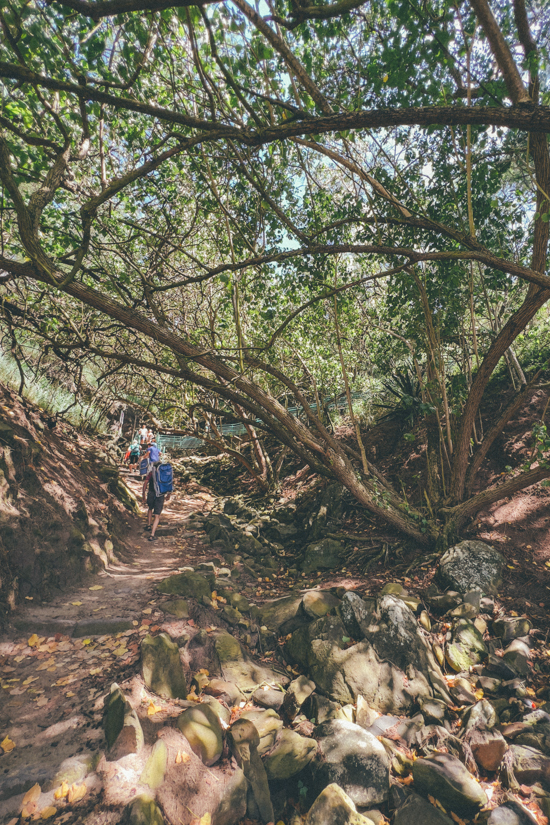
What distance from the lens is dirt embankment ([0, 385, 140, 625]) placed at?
12.4ft

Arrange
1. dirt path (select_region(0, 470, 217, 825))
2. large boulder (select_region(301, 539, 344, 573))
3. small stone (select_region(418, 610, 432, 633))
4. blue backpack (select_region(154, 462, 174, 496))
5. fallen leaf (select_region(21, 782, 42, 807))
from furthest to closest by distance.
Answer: blue backpack (select_region(154, 462, 174, 496)), large boulder (select_region(301, 539, 344, 573)), small stone (select_region(418, 610, 432, 633)), dirt path (select_region(0, 470, 217, 825)), fallen leaf (select_region(21, 782, 42, 807))

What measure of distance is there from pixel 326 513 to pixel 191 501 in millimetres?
4673

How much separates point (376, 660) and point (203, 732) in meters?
1.80

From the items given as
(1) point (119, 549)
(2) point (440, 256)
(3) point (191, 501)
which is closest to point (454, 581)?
(2) point (440, 256)

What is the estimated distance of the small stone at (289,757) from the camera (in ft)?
9.01

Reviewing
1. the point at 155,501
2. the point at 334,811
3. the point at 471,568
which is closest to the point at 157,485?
the point at 155,501

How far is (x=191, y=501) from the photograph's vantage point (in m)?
10.4

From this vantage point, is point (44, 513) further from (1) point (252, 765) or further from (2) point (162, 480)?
(1) point (252, 765)

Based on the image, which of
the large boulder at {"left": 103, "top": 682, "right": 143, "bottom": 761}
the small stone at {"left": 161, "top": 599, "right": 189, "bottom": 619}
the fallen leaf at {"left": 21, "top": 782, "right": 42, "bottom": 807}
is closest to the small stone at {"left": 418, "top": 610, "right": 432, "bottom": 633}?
the small stone at {"left": 161, "top": 599, "right": 189, "bottom": 619}

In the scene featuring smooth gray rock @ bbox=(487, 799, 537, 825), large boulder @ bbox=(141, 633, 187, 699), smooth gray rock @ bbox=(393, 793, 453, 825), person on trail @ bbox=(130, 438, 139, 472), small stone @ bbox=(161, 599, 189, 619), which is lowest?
smooth gray rock @ bbox=(393, 793, 453, 825)

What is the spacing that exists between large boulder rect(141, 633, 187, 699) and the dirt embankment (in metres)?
1.25

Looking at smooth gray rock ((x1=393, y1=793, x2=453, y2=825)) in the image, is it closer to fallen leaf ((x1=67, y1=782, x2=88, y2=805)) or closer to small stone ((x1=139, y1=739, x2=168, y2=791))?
small stone ((x1=139, y1=739, x2=168, y2=791))

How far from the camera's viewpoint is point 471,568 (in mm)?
4551

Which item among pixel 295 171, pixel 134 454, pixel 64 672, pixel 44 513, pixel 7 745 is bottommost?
pixel 7 745
